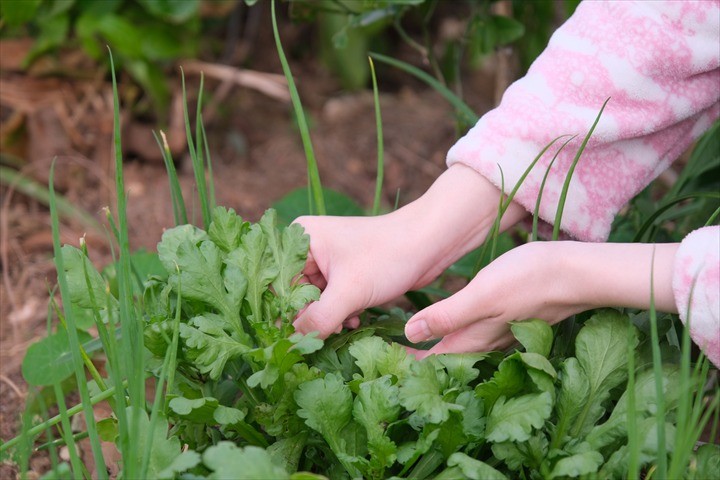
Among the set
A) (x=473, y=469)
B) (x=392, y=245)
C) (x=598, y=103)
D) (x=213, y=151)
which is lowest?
(x=213, y=151)

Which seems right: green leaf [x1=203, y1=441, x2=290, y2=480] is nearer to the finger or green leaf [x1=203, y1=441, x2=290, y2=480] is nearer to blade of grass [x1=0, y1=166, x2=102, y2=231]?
the finger

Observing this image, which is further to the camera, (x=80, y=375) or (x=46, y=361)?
(x=46, y=361)

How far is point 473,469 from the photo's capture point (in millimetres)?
769

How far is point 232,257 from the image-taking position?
0.94 meters

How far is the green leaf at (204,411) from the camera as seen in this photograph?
809 millimetres

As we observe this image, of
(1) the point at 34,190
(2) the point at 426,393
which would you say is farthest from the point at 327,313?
(1) the point at 34,190

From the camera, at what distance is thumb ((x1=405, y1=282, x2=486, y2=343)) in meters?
0.87

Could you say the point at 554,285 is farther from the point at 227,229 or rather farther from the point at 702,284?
the point at 227,229

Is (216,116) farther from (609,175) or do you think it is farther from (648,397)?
(648,397)

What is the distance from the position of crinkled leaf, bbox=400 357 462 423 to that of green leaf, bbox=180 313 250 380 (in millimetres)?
182

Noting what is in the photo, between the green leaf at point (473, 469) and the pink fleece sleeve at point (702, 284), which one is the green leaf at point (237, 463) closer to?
the green leaf at point (473, 469)

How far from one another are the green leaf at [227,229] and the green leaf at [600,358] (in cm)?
39

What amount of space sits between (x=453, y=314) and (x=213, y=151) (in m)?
1.51

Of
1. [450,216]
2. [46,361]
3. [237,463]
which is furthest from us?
[46,361]
